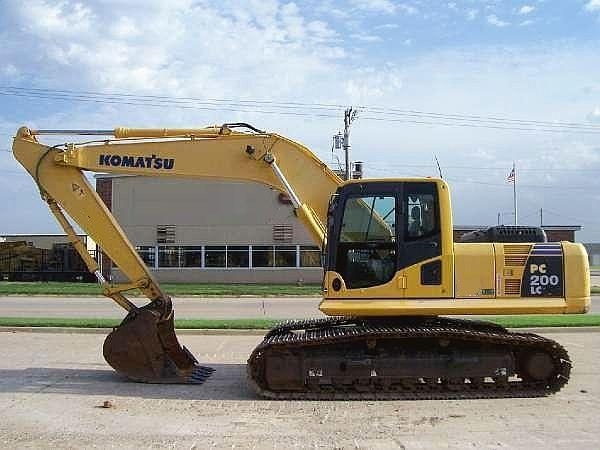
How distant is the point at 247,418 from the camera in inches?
302

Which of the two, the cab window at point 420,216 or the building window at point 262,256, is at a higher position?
the cab window at point 420,216

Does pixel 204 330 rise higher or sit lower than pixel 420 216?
lower

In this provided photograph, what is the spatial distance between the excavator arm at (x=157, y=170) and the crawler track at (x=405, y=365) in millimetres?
1560

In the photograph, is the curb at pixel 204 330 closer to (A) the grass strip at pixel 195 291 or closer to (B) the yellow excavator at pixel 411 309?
(B) the yellow excavator at pixel 411 309

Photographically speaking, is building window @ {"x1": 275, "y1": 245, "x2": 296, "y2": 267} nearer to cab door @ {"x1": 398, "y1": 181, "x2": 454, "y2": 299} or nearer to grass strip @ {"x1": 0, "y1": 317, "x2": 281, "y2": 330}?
grass strip @ {"x1": 0, "y1": 317, "x2": 281, "y2": 330}

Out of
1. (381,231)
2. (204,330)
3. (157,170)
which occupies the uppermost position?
(157,170)

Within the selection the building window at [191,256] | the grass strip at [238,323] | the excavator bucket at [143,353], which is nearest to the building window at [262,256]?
the building window at [191,256]

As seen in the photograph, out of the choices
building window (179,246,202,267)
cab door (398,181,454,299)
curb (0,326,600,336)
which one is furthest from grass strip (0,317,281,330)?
building window (179,246,202,267)

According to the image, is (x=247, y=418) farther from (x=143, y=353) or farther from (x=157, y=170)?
(x=157, y=170)

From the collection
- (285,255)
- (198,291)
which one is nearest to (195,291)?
(198,291)

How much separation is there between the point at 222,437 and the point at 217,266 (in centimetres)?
3012

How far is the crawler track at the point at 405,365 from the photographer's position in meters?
8.66

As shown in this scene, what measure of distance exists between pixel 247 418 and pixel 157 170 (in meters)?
3.99

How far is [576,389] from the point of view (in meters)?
9.20
